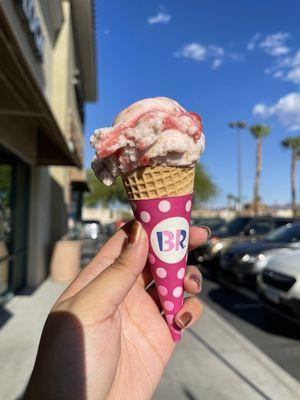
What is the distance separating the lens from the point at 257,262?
915 centimetres

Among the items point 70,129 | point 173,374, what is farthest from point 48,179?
point 173,374

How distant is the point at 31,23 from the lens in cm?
752

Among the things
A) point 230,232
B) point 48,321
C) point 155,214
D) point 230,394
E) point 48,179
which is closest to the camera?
point 48,321

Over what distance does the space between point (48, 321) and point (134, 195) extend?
773 millimetres

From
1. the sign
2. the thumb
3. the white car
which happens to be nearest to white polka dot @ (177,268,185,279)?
the thumb

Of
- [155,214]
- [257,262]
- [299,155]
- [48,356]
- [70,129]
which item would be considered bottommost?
[257,262]

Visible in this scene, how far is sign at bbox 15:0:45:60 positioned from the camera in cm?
666

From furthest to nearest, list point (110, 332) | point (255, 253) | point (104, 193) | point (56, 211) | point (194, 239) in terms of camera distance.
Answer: point (104, 193)
point (56, 211)
point (255, 253)
point (194, 239)
point (110, 332)

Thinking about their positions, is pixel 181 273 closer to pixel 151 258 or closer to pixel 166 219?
pixel 151 258

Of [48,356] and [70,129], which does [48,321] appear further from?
[70,129]

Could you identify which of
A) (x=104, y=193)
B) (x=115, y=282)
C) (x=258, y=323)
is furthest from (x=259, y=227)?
(x=104, y=193)

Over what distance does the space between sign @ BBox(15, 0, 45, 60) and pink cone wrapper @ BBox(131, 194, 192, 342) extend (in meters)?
5.65

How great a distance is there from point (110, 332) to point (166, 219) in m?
0.62

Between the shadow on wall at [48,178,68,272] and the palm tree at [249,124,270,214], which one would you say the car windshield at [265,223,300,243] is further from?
the palm tree at [249,124,270,214]
